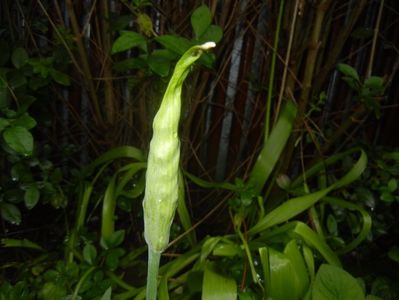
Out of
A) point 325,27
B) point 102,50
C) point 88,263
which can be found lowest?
point 88,263

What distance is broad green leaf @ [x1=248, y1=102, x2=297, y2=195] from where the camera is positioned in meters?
1.17

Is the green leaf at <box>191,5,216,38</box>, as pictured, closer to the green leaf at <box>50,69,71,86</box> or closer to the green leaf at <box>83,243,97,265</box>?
the green leaf at <box>50,69,71,86</box>

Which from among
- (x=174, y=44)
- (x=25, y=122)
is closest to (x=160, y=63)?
(x=174, y=44)

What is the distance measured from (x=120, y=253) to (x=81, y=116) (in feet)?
2.35

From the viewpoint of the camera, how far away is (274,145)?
1171 millimetres

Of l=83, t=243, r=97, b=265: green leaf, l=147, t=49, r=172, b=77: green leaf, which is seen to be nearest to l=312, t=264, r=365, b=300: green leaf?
l=147, t=49, r=172, b=77: green leaf

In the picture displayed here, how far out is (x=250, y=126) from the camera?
164 centimetres

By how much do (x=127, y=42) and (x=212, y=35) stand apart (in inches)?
7.0

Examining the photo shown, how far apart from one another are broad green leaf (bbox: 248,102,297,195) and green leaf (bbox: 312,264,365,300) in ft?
1.79

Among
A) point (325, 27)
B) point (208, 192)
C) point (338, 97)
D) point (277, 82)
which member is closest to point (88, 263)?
point (208, 192)

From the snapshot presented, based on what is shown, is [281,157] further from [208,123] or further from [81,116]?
[81,116]

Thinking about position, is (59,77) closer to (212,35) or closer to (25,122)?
(25,122)

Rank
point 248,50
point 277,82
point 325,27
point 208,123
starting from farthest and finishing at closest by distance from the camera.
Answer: point 208,123 → point 248,50 → point 277,82 → point 325,27

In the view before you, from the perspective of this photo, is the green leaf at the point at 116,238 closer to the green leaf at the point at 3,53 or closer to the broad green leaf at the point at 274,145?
the broad green leaf at the point at 274,145
